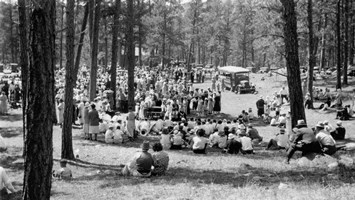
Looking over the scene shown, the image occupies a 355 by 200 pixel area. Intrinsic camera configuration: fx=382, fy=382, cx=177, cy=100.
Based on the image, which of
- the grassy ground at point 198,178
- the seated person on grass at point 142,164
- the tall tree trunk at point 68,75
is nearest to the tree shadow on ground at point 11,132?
the grassy ground at point 198,178

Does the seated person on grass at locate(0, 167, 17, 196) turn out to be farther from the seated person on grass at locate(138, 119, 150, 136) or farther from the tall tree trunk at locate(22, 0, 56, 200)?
the seated person on grass at locate(138, 119, 150, 136)

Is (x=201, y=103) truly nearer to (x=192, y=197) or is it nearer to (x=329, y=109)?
(x=329, y=109)

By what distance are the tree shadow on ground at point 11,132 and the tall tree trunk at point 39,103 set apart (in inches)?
497

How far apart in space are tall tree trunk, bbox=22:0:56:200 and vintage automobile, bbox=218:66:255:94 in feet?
96.7

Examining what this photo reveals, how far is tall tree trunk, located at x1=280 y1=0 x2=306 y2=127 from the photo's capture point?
541 inches

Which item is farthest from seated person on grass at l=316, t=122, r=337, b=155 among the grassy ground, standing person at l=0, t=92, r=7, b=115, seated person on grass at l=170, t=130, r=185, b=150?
standing person at l=0, t=92, r=7, b=115

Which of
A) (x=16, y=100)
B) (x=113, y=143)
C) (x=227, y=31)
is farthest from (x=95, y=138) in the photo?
(x=227, y=31)

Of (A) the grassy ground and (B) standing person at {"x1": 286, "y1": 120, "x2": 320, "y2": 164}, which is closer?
(A) the grassy ground

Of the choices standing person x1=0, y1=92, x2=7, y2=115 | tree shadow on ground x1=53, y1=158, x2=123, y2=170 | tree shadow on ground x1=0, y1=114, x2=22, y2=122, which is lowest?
tree shadow on ground x1=53, y1=158, x2=123, y2=170

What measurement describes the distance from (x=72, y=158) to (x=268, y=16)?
31.6m

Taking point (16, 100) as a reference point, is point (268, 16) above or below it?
above

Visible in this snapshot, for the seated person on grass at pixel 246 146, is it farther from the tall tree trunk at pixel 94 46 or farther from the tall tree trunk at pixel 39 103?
the tall tree trunk at pixel 94 46

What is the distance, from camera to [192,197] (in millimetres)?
8000

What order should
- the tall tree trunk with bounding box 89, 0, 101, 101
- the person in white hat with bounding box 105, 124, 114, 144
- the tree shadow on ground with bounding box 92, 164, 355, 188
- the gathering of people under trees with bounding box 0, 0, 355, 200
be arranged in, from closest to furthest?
the gathering of people under trees with bounding box 0, 0, 355, 200 → the tree shadow on ground with bounding box 92, 164, 355, 188 → the person in white hat with bounding box 105, 124, 114, 144 → the tall tree trunk with bounding box 89, 0, 101, 101
